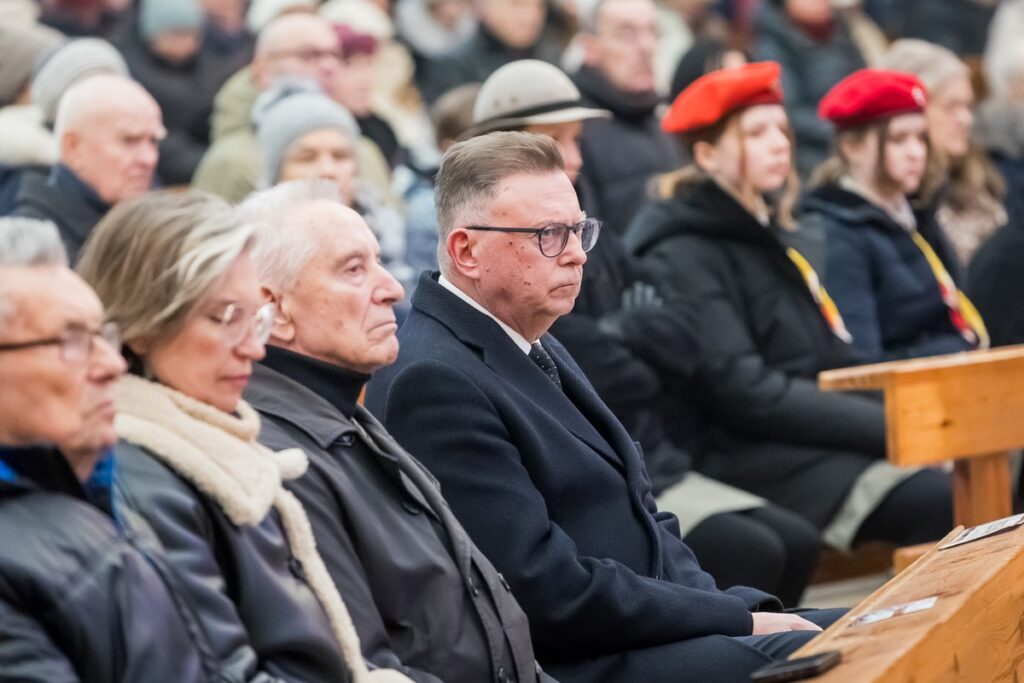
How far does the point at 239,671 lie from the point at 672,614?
111cm

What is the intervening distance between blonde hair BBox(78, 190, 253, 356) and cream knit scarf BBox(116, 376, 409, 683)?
9cm

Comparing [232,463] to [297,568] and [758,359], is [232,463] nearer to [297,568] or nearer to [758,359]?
[297,568]

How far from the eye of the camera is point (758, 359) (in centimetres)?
499

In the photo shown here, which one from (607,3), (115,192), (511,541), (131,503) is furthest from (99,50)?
(131,503)

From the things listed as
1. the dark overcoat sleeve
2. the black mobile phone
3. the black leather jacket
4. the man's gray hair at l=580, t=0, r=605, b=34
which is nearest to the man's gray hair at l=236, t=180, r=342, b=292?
the dark overcoat sleeve

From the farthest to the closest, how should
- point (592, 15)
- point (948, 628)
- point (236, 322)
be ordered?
point (592, 15), point (948, 628), point (236, 322)

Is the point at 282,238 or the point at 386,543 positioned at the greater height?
the point at 282,238

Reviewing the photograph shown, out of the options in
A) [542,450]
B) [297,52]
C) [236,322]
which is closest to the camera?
[236,322]

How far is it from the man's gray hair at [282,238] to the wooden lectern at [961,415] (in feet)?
6.08

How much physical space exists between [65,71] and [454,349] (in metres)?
2.68

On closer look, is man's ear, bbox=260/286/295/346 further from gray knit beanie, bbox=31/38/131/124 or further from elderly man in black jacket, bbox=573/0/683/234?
elderly man in black jacket, bbox=573/0/683/234

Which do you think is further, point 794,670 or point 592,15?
point 592,15

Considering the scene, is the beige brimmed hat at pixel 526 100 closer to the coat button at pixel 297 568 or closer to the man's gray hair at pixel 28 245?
the coat button at pixel 297 568

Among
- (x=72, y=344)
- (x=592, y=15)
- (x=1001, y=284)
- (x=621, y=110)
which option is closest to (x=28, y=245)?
(x=72, y=344)
